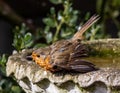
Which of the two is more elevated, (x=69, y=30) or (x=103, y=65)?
(x=69, y=30)

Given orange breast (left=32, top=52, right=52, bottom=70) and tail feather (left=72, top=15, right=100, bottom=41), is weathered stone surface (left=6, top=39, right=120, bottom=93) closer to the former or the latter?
orange breast (left=32, top=52, right=52, bottom=70)

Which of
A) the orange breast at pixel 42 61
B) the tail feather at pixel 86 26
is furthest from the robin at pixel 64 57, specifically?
the tail feather at pixel 86 26

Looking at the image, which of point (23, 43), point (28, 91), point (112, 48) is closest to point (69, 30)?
point (23, 43)

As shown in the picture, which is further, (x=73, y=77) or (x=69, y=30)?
(x=69, y=30)

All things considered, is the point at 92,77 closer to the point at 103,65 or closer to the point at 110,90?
the point at 110,90

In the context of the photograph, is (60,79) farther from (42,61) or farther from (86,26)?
(86,26)

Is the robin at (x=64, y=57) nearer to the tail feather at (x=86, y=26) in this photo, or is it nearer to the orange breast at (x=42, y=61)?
the orange breast at (x=42, y=61)
